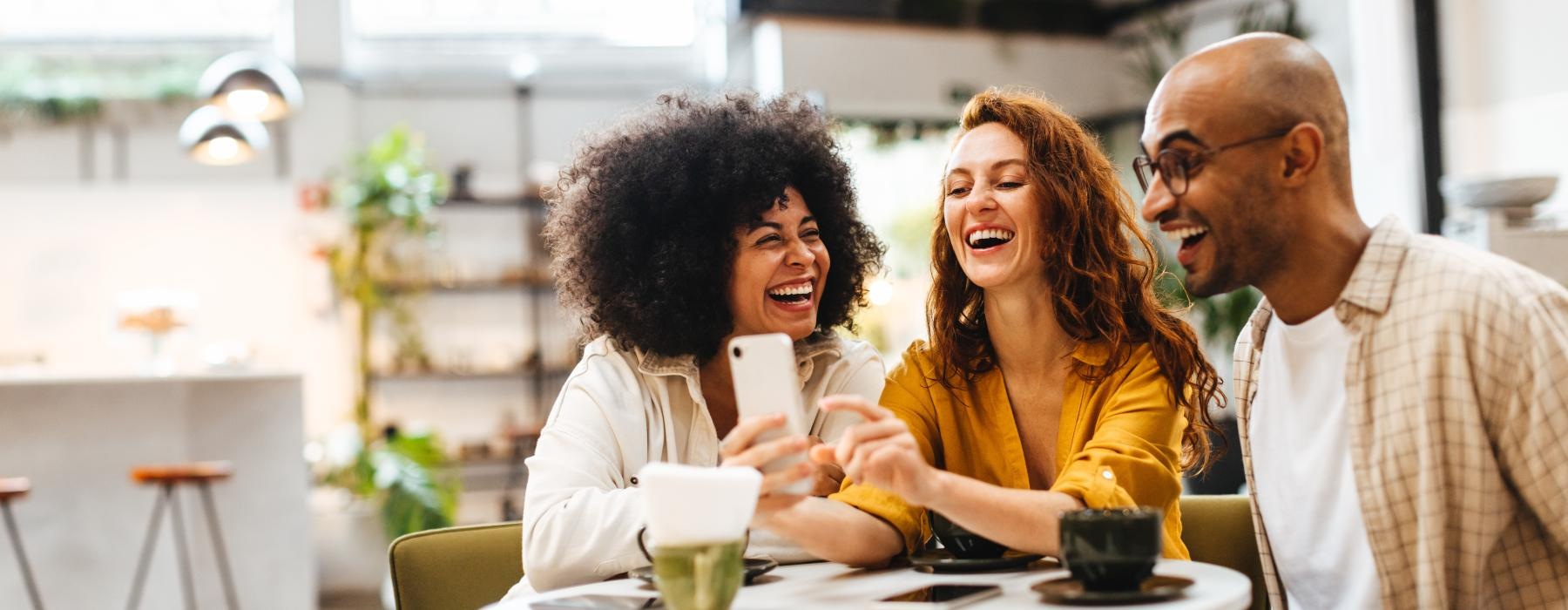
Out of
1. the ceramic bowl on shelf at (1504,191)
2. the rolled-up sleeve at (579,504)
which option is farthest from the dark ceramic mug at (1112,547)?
the ceramic bowl on shelf at (1504,191)

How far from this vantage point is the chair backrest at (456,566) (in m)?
2.10

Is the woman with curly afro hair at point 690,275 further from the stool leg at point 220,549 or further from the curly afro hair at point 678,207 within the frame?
the stool leg at point 220,549

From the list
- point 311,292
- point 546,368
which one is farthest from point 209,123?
point 546,368

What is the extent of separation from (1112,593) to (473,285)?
8.01m

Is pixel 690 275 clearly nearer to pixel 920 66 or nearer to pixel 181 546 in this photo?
pixel 181 546

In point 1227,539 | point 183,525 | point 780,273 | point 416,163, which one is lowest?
point 183,525

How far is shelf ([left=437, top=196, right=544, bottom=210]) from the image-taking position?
9.05 meters

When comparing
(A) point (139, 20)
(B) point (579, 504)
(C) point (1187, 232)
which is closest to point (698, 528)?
(B) point (579, 504)

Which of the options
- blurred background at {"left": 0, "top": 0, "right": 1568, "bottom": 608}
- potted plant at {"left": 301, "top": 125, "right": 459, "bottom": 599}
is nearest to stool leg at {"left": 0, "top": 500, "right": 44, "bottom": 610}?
blurred background at {"left": 0, "top": 0, "right": 1568, "bottom": 608}

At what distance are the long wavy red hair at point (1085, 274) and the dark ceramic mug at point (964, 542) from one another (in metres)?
0.36

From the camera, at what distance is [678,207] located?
2.35 m

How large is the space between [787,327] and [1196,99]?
0.83m

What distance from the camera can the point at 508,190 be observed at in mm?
9055

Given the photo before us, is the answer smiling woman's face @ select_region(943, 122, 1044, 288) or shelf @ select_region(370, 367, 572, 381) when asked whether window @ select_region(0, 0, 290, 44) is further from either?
smiling woman's face @ select_region(943, 122, 1044, 288)
